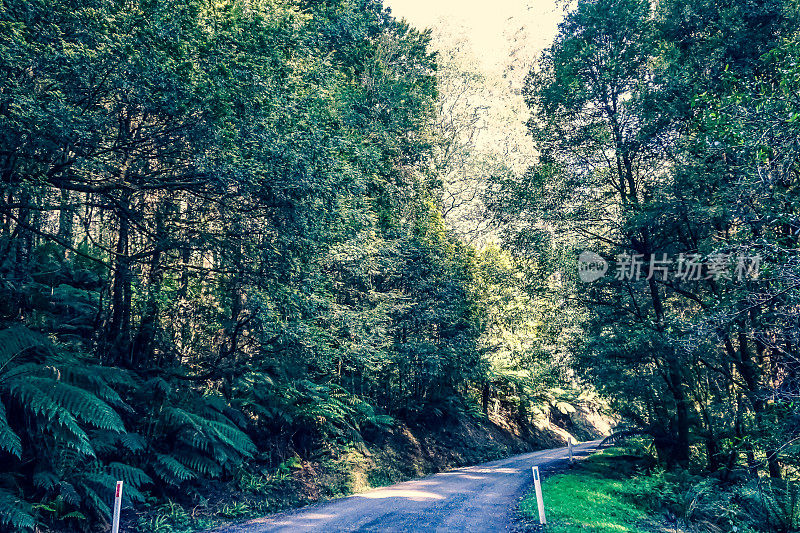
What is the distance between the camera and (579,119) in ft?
46.5

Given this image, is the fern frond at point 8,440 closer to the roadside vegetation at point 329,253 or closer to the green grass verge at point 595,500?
the roadside vegetation at point 329,253

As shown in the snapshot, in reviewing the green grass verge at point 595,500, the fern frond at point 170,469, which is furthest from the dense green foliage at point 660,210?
the fern frond at point 170,469

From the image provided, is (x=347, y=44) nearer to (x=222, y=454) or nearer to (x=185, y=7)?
(x=185, y=7)

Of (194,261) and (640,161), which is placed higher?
(640,161)

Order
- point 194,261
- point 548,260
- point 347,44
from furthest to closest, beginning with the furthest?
point 347,44
point 548,260
point 194,261

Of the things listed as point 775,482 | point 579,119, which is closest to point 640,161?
point 579,119

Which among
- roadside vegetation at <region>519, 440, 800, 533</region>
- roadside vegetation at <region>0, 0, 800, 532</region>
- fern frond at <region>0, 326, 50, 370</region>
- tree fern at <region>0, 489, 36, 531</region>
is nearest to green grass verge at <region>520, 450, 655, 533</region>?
roadside vegetation at <region>519, 440, 800, 533</region>

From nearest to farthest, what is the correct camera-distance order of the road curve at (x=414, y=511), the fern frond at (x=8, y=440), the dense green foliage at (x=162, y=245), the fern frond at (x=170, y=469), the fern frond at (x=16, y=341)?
the fern frond at (x=8, y=440) < the dense green foliage at (x=162, y=245) < the fern frond at (x=16, y=341) < the road curve at (x=414, y=511) < the fern frond at (x=170, y=469)

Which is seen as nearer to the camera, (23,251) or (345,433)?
(23,251)

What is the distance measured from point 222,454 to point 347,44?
13825 mm

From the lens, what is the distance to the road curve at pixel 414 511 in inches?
309

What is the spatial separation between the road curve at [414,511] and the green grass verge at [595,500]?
693 millimetres

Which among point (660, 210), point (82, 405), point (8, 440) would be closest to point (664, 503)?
point (660, 210)

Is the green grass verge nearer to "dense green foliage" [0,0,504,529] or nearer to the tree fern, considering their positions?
"dense green foliage" [0,0,504,529]
